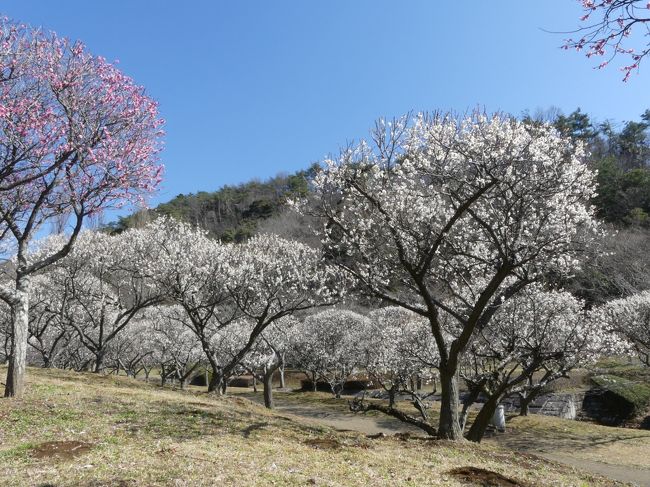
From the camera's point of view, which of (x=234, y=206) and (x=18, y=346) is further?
(x=234, y=206)

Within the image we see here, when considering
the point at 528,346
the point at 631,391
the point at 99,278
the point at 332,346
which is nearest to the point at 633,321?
the point at 631,391

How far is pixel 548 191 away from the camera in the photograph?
9859mm

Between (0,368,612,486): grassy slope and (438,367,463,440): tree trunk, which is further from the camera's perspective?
(438,367,463,440): tree trunk

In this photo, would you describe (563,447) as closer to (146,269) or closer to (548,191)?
(548,191)

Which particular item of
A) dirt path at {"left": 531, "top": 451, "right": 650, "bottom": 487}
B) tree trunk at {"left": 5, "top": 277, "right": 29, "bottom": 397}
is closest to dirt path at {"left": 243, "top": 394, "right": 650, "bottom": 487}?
dirt path at {"left": 531, "top": 451, "right": 650, "bottom": 487}

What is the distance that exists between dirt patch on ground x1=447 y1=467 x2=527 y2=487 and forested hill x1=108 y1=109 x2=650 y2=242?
25.5 feet

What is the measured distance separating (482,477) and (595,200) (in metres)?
46.6

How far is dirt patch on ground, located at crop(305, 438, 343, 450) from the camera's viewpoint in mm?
8539

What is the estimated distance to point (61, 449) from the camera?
23.0ft

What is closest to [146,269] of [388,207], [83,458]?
[388,207]

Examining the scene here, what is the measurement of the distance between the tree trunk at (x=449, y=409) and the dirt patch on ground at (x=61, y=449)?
7176 mm

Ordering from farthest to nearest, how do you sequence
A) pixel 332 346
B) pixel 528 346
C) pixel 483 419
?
1. pixel 332 346
2. pixel 528 346
3. pixel 483 419

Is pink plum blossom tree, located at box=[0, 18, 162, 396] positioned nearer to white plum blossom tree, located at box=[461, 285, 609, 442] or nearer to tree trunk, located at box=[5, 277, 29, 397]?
tree trunk, located at box=[5, 277, 29, 397]

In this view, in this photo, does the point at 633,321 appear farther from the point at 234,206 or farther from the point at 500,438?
the point at 234,206
